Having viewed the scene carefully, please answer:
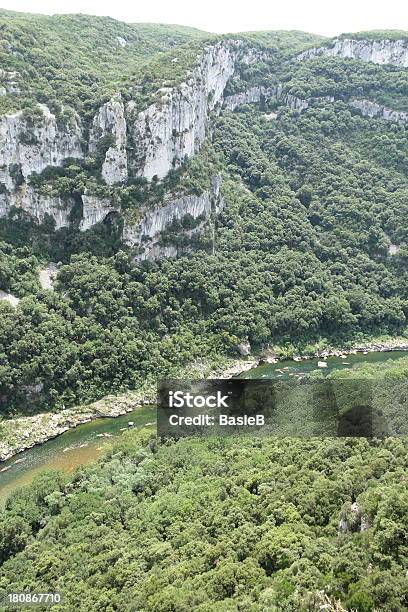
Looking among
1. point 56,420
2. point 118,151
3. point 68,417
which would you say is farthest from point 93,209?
point 56,420

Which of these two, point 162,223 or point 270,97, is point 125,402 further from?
point 270,97

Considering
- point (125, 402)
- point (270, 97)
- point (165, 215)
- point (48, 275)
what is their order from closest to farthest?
1. point (125, 402)
2. point (48, 275)
3. point (165, 215)
4. point (270, 97)

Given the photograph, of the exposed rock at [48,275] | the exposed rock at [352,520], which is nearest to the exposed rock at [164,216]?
the exposed rock at [48,275]

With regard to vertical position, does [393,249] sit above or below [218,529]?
above

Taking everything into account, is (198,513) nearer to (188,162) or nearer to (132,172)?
(132,172)

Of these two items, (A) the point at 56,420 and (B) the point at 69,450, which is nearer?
(B) the point at 69,450

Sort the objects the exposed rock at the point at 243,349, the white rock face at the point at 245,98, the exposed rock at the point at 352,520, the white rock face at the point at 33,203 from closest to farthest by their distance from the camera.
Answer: the exposed rock at the point at 352,520 → the white rock face at the point at 33,203 → the exposed rock at the point at 243,349 → the white rock face at the point at 245,98

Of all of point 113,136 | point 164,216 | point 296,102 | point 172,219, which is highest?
point 296,102

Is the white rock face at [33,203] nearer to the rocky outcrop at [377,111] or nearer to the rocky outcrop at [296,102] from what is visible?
the rocky outcrop at [296,102]

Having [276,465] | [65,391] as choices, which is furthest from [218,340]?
[276,465]
